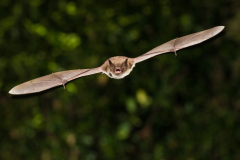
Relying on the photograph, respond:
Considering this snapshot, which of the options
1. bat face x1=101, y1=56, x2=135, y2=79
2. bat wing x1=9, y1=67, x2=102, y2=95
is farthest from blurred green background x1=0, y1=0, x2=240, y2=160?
bat face x1=101, y1=56, x2=135, y2=79

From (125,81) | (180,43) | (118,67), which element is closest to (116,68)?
(118,67)

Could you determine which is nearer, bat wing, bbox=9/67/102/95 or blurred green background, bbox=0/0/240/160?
bat wing, bbox=9/67/102/95

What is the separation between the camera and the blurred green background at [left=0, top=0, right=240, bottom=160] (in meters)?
2.02

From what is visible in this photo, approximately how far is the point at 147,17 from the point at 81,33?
18.3 inches

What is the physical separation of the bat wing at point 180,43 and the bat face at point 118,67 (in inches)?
1.0

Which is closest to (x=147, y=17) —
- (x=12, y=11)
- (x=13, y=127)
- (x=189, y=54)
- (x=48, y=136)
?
(x=189, y=54)

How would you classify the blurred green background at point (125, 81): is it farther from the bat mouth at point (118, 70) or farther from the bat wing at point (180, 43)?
the bat mouth at point (118, 70)

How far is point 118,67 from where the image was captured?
0.62m

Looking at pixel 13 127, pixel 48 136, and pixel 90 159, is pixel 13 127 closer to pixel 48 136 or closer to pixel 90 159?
pixel 48 136

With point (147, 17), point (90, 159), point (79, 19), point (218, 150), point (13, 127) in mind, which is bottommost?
point (218, 150)

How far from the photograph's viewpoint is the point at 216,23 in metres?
2.13

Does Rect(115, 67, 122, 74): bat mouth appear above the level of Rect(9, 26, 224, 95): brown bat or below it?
below

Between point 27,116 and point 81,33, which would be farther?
point 27,116

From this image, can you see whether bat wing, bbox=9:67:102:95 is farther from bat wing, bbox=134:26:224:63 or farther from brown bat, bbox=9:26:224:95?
Result: bat wing, bbox=134:26:224:63
